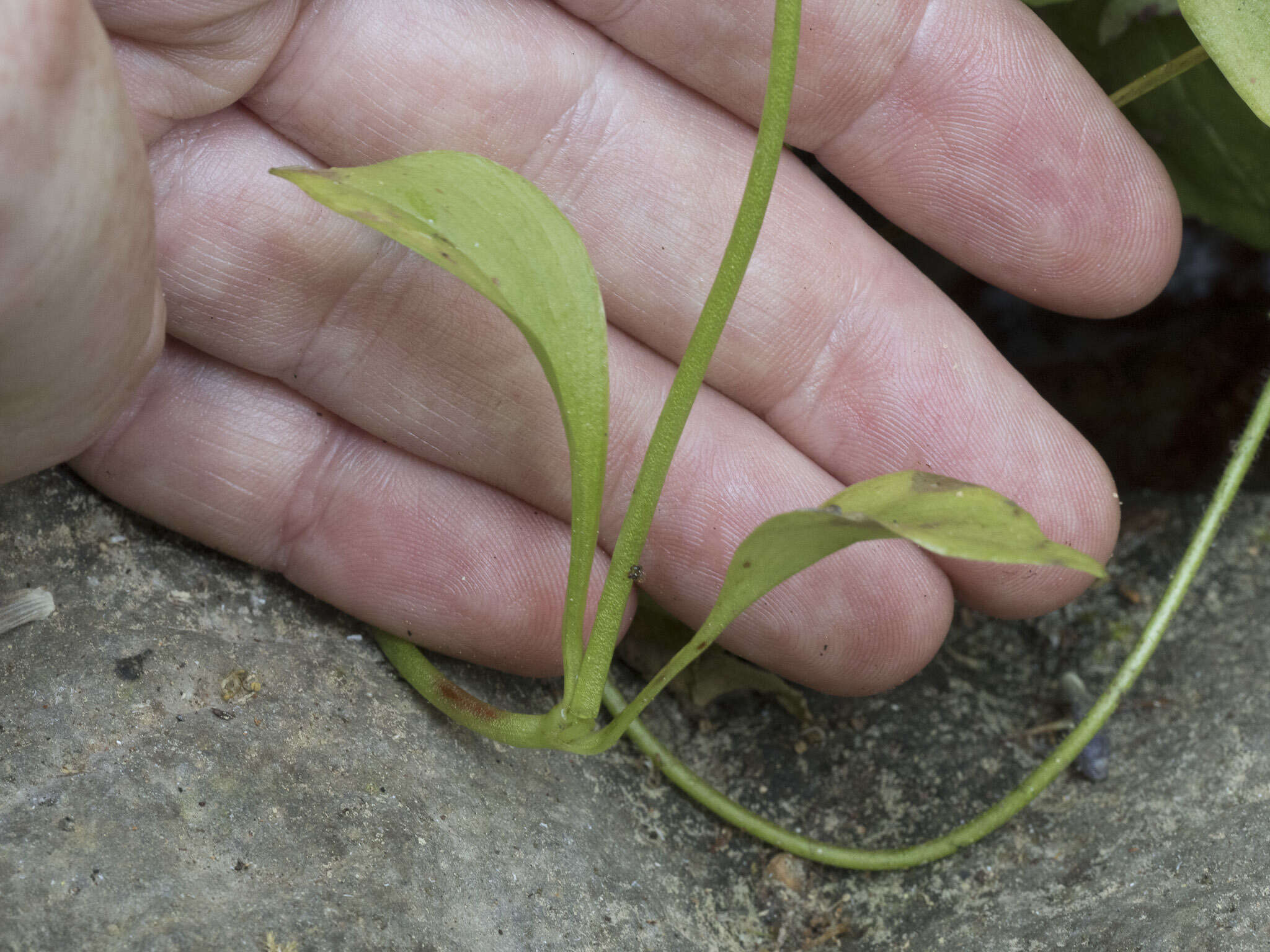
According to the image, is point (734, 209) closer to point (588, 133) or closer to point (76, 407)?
point (588, 133)

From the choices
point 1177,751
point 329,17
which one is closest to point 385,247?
point 329,17

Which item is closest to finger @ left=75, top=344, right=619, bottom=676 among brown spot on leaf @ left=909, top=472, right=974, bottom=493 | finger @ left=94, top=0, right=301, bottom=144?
finger @ left=94, top=0, right=301, bottom=144

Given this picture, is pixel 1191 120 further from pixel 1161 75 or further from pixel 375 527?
pixel 375 527

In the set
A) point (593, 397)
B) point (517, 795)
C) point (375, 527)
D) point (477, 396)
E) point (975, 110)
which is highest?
point (975, 110)

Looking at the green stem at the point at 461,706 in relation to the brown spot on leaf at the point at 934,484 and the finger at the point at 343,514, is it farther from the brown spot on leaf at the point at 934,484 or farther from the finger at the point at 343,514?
the brown spot on leaf at the point at 934,484

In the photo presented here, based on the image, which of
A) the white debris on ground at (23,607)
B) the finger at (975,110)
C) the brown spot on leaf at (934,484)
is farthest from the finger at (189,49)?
the brown spot on leaf at (934,484)

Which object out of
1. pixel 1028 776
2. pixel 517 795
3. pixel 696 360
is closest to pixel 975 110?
pixel 696 360
